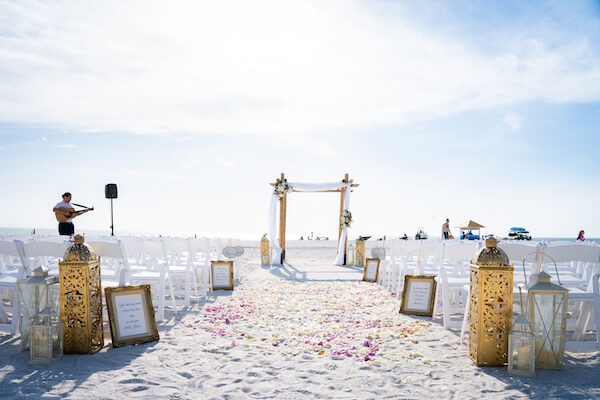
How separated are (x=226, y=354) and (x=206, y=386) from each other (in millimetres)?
701

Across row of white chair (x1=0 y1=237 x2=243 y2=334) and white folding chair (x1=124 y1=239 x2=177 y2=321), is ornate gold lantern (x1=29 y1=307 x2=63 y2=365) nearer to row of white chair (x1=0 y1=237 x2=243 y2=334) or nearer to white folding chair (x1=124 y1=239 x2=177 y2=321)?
row of white chair (x1=0 y1=237 x2=243 y2=334)

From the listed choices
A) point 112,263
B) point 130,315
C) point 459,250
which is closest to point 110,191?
point 112,263

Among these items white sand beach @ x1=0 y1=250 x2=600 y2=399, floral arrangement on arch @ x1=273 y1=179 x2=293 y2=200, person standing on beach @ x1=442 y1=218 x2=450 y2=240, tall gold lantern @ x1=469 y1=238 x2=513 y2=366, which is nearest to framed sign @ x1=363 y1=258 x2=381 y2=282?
white sand beach @ x1=0 y1=250 x2=600 y2=399

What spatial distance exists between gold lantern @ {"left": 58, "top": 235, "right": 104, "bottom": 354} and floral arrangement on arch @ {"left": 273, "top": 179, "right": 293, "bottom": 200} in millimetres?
9216

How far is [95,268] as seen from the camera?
3416 mm

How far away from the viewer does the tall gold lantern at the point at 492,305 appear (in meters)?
3.02

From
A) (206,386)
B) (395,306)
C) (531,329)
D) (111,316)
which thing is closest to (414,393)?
(531,329)

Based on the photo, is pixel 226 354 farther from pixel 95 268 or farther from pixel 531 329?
pixel 531 329

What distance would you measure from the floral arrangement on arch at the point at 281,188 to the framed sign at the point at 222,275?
18.0 feet

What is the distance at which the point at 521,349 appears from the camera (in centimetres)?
291

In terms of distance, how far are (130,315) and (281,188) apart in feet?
29.4

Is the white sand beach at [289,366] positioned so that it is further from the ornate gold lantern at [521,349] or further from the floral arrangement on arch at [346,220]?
the floral arrangement on arch at [346,220]

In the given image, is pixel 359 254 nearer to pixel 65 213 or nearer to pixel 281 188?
pixel 281 188

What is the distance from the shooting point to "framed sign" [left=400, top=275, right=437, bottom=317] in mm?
5000
